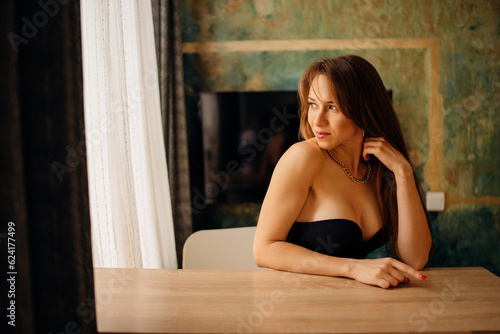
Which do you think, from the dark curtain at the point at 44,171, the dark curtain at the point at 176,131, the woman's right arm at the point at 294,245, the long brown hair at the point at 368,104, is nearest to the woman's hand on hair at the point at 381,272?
the woman's right arm at the point at 294,245

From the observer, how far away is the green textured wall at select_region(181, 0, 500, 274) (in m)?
3.10

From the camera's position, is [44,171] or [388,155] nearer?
[44,171]

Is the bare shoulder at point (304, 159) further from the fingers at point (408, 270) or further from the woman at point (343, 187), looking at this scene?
the fingers at point (408, 270)

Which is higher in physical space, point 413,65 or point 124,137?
point 413,65

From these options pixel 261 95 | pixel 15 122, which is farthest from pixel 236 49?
pixel 15 122

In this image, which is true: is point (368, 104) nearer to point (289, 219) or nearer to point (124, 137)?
point (289, 219)

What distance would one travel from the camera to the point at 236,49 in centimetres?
313

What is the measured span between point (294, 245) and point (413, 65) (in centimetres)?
251

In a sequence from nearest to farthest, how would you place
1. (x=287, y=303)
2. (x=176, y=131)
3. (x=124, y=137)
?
1. (x=287, y=303)
2. (x=124, y=137)
3. (x=176, y=131)

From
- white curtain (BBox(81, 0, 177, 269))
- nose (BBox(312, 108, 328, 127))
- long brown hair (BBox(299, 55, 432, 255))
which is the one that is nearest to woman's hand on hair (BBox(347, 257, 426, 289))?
long brown hair (BBox(299, 55, 432, 255))

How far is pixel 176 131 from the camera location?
9.57 feet

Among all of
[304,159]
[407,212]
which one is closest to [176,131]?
[304,159]

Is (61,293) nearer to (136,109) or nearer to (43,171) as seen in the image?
(43,171)

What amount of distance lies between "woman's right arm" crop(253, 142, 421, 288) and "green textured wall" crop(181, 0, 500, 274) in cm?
181
